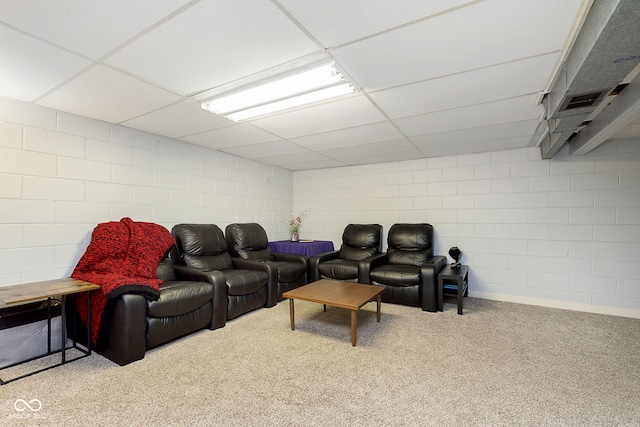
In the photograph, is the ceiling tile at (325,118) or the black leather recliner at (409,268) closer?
the ceiling tile at (325,118)

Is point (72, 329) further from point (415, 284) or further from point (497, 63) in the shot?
point (497, 63)

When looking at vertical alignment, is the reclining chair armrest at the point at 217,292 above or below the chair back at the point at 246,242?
below

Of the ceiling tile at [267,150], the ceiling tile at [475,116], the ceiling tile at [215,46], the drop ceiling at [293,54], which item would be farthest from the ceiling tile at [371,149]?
the ceiling tile at [215,46]

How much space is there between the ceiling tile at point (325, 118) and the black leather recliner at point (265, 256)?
5.33ft

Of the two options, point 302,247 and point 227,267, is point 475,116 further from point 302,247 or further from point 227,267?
point 227,267

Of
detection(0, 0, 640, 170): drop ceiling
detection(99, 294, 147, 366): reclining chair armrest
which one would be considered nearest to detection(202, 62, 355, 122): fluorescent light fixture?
detection(0, 0, 640, 170): drop ceiling

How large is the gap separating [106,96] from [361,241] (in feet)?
12.0

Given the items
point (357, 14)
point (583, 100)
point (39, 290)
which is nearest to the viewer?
point (357, 14)

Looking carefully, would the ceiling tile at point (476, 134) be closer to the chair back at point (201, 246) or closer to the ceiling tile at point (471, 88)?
the ceiling tile at point (471, 88)

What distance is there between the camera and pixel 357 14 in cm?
145

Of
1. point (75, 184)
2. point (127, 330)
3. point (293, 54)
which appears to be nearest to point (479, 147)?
point (293, 54)

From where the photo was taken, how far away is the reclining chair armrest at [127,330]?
2.29 m

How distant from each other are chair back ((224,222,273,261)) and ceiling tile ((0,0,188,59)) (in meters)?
2.81

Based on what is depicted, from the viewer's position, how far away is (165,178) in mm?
3654
